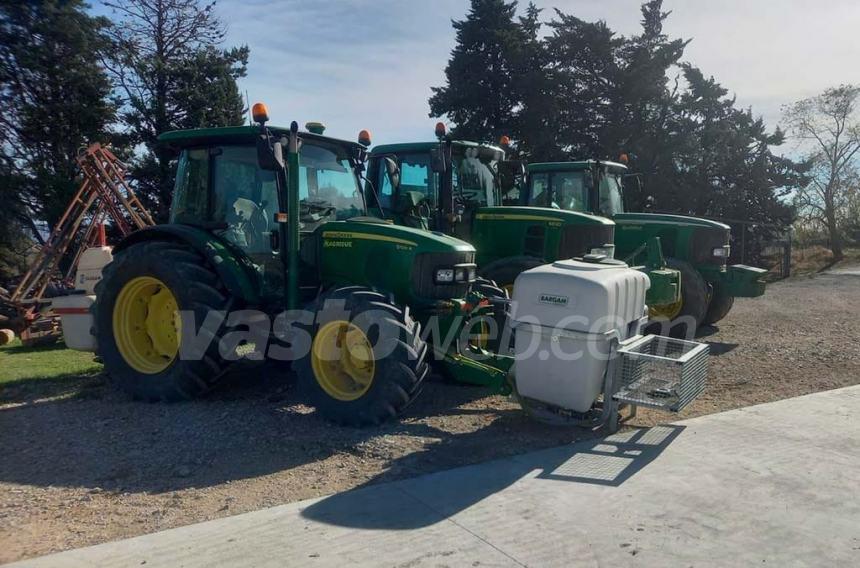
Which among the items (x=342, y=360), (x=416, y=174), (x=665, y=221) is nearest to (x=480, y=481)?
(x=342, y=360)

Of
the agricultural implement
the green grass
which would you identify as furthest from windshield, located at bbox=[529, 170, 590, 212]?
the agricultural implement

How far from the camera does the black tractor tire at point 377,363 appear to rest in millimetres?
5352

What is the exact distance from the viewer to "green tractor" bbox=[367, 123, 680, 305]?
27.2 feet

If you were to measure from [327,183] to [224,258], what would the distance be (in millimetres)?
1222

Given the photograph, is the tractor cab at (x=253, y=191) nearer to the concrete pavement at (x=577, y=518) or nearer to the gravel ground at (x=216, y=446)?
the gravel ground at (x=216, y=446)

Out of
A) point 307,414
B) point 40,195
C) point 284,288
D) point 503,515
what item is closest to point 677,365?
point 503,515

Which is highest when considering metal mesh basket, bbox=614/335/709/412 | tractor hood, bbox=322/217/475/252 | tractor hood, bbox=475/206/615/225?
tractor hood, bbox=475/206/615/225

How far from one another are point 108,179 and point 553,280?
1163cm

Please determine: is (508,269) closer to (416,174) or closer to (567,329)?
(416,174)

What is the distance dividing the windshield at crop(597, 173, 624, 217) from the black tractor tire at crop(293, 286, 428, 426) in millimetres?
6000

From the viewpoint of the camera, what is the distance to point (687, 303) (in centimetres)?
1002

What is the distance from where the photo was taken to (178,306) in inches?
244

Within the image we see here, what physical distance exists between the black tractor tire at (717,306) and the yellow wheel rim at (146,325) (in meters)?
8.23

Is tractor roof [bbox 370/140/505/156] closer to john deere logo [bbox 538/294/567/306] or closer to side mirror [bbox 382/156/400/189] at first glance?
side mirror [bbox 382/156/400/189]
